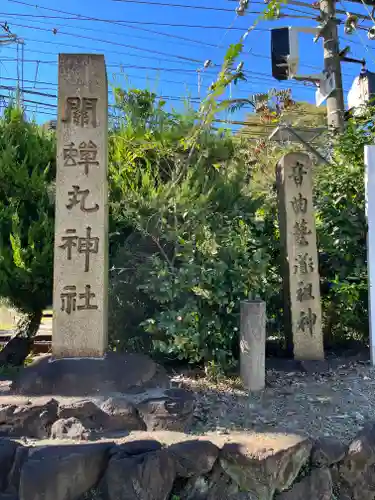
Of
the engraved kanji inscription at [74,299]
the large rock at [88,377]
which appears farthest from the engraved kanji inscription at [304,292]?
the engraved kanji inscription at [74,299]

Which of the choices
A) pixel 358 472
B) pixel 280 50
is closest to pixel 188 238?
pixel 358 472

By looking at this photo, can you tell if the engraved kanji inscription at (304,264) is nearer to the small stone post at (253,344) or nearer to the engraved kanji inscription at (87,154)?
the small stone post at (253,344)

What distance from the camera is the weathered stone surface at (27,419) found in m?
2.91

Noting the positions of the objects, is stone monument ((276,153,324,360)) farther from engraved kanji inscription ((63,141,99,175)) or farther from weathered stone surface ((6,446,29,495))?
weathered stone surface ((6,446,29,495))

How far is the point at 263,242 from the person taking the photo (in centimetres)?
472

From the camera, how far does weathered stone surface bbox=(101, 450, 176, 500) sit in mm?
2416

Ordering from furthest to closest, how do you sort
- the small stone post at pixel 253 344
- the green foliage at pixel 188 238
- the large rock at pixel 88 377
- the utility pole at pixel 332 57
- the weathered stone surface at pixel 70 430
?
the utility pole at pixel 332 57, the green foliage at pixel 188 238, the small stone post at pixel 253 344, the large rock at pixel 88 377, the weathered stone surface at pixel 70 430

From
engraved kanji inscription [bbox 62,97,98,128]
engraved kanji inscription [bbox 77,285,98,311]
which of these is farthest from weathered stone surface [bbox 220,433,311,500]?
engraved kanji inscription [bbox 62,97,98,128]

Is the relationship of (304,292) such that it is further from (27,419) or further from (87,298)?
(27,419)

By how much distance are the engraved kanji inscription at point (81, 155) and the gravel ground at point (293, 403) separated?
222cm

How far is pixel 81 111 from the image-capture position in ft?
12.6

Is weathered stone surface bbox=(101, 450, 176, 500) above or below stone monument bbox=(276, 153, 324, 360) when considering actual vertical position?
below

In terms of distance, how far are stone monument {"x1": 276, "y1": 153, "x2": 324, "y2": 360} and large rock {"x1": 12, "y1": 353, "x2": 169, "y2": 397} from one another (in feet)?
5.43

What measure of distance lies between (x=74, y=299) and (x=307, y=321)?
8.09 ft
